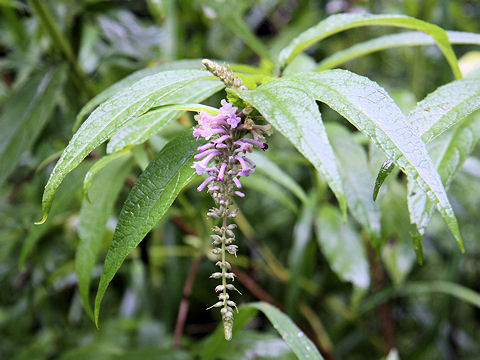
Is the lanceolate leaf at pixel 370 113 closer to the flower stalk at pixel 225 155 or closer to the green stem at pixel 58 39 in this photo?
the flower stalk at pixel 225 155

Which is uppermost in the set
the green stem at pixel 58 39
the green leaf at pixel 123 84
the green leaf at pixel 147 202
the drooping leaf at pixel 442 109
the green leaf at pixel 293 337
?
the green stem at pixel 58 39

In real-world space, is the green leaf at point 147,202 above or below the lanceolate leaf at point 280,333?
above

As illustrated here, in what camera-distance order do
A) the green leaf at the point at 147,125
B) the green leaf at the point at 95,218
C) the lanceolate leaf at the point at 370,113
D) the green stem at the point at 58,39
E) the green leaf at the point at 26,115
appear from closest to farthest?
1. the lanceolate leaf at the point at 370,113
2. the green leaf at the point at 147,125
3. the green leaf at the point at 95,218
4. the green leaf at the point at 26,115
5. the green stem at the point at 58,39

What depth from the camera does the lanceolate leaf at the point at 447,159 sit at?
45 centimetres

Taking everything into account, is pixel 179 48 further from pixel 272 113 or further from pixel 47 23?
pixel 272 113

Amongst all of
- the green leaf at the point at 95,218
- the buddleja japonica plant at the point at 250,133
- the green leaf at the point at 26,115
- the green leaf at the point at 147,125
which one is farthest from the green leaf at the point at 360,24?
the green leaf at the point at 26,115

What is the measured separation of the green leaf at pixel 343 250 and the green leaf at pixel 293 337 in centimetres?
25

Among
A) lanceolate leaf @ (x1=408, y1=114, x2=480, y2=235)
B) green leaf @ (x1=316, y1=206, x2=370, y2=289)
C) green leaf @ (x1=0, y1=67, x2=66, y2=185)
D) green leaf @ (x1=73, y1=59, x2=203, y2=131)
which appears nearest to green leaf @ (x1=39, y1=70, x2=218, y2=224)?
green leaf @ (x1=73, y1=59, x2=203, y2=131)

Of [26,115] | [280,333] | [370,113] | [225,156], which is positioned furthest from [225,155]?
[26,115]

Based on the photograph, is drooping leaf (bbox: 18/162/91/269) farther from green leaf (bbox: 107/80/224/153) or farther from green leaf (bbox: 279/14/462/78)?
green leaf (bbox: 279/14/462/78)

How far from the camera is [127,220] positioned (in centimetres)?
38

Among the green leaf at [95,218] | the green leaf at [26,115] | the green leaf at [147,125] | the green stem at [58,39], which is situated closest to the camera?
the green leaf at [147,125]

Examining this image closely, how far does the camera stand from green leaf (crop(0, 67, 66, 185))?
0.67m

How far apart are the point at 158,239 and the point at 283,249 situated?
405 millimetres
